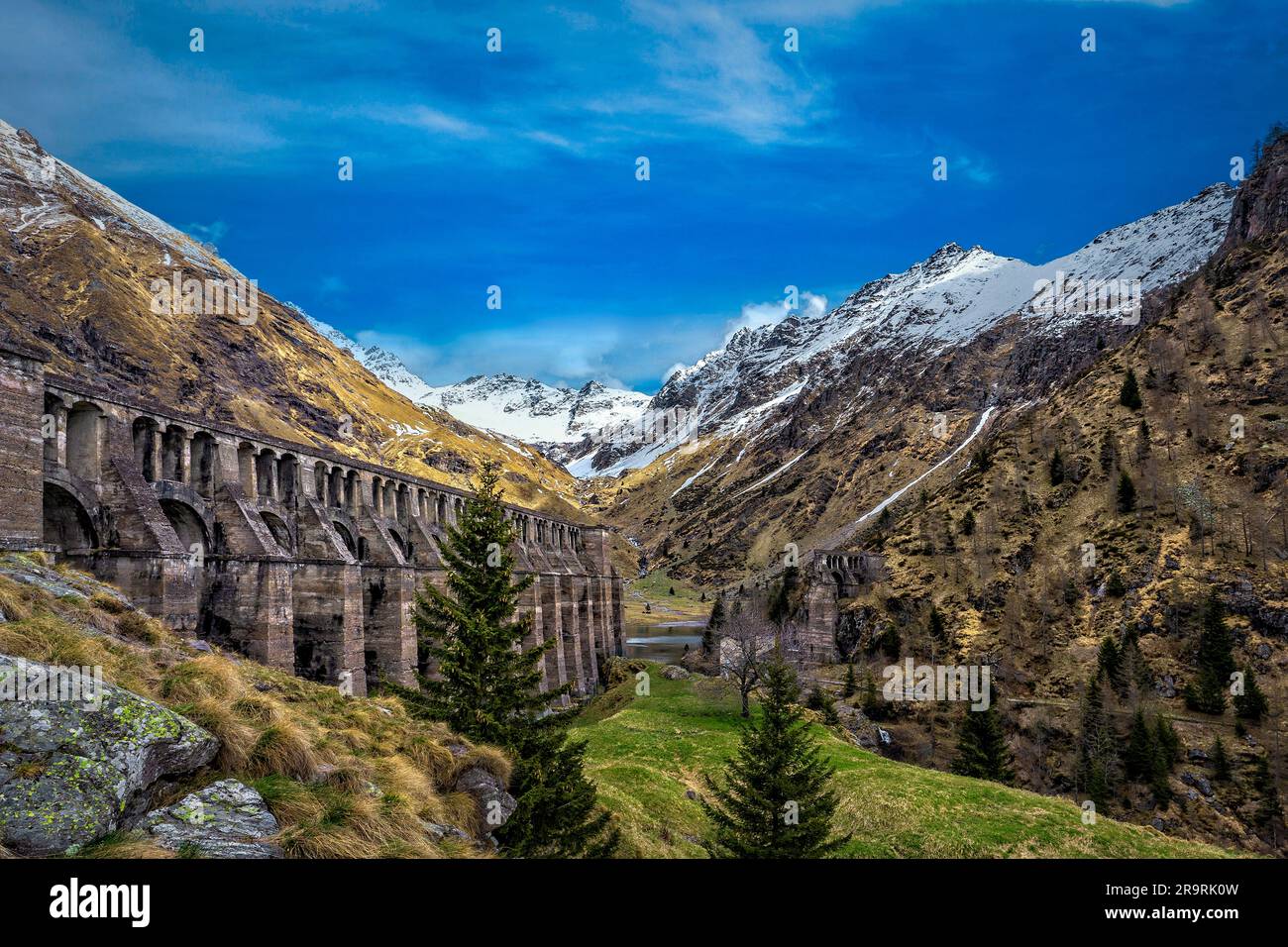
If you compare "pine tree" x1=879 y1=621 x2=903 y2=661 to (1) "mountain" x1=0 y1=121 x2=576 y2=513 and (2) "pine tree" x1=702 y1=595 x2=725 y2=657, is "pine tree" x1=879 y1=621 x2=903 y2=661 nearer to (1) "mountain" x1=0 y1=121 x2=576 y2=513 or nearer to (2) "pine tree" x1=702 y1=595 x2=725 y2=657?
(2) "pine tree" x1=702 y1=595 x2=725 y2=657

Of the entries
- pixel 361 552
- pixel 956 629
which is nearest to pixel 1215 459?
pixel 956 629

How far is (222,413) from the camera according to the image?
14662cm

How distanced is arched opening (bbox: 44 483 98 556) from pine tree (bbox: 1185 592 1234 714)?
3042 inches

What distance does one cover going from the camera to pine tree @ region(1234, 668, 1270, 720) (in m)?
55.3

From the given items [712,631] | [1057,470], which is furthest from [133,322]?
[1057,470]

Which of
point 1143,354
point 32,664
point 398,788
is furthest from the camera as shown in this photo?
point 1143,354

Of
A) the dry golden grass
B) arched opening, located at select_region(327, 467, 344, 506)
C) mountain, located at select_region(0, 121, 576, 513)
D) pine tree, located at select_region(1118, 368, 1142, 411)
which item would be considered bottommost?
the dry golden grass

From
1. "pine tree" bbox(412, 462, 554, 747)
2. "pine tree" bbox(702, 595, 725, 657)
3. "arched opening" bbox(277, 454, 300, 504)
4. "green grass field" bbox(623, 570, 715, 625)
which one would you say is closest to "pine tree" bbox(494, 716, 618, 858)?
"pine tree" bbox(412, 462, 554, 747)

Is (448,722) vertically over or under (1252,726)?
over

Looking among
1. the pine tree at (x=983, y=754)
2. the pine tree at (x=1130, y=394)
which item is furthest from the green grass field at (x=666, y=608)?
the pine tree at (x=983, y=754)

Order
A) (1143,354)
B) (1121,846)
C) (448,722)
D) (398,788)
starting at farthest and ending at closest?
1. (1143,354)
2. (1121,846)
3. (448,722)
4. (398,788)

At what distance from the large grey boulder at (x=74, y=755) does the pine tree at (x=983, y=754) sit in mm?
50158

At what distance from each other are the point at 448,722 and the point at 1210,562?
260ft
